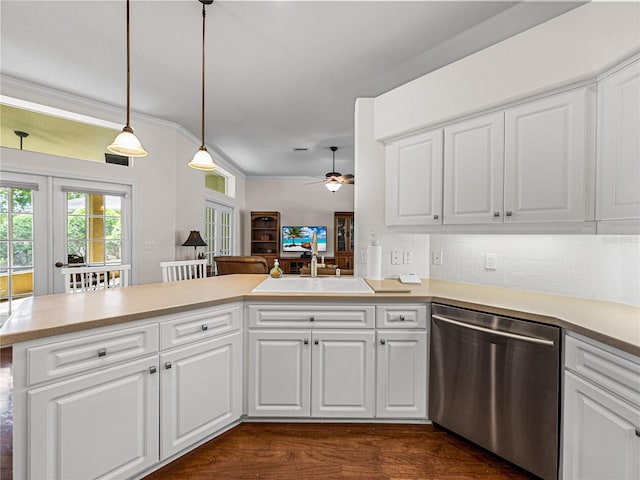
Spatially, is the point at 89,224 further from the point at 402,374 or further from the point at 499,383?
the point at 499,383

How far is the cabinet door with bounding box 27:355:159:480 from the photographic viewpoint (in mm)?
1200

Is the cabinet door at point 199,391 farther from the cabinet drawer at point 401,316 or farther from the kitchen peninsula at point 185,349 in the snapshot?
the cabinet drawer at point 401,316

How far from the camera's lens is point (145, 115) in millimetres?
3891

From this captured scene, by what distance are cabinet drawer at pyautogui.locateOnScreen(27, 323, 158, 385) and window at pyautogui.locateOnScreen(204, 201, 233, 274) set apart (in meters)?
4.07

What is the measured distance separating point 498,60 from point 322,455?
2559mm

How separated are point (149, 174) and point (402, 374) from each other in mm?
3907

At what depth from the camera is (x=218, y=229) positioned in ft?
20.6

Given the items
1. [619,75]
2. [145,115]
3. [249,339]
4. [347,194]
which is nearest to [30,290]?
[145,115]

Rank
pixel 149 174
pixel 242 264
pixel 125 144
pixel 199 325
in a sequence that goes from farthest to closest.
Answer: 1. pixel 242 264
2. pixel 149 174
3. pixel 125 144
4. pixel 199 325

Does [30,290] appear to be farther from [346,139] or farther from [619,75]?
[619,75]

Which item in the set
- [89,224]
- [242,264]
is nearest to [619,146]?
[242,264]

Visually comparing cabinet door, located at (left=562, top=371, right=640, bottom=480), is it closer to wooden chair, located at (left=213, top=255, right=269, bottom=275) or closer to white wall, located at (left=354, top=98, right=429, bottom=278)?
white wall, located at (left=354, top=98, right=429, bottom=278)

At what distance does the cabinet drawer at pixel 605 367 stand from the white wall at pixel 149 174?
4333mm

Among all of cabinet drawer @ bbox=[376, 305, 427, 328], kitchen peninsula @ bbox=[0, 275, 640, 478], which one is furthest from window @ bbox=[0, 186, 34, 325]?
cabinet drawer @ bbox=[376, 305, 427, 328]
